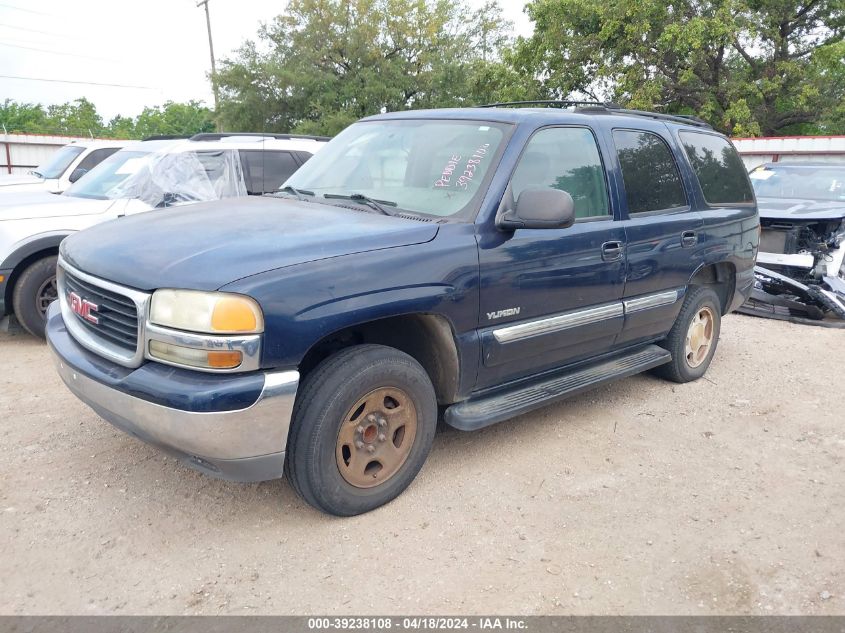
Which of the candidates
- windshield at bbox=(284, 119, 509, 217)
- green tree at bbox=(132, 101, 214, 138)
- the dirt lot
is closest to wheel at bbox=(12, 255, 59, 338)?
the dirt lot

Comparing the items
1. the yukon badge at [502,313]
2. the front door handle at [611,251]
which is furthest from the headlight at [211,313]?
the front door handle at [611,251]

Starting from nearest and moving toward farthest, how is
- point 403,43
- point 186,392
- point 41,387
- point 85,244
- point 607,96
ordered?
point 186,392 < point 85,244 < point 41,387 < point 607,96 < point 403,43

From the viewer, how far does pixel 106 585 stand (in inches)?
106

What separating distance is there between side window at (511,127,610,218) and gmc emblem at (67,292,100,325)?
7.00ft

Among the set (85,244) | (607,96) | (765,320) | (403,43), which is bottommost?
(765,320)

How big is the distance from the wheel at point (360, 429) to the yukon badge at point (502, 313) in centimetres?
46

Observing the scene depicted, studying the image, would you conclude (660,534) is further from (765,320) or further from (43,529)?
(765,320)

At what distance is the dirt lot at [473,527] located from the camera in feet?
8.81

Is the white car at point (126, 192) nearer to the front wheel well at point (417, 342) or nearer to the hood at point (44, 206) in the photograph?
the hood at point (44, 206)

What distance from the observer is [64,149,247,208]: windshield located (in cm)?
668

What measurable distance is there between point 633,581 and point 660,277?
7.42 ft

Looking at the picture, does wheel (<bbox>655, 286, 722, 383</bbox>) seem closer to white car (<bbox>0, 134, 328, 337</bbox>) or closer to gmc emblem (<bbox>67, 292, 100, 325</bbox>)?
gmc emblem (<bbox>67, 292, 100, 325</bbox>)

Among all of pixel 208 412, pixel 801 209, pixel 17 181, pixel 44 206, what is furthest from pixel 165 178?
pixel 801 209

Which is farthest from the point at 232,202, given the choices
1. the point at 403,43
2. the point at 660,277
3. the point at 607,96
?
the point at 403,43
